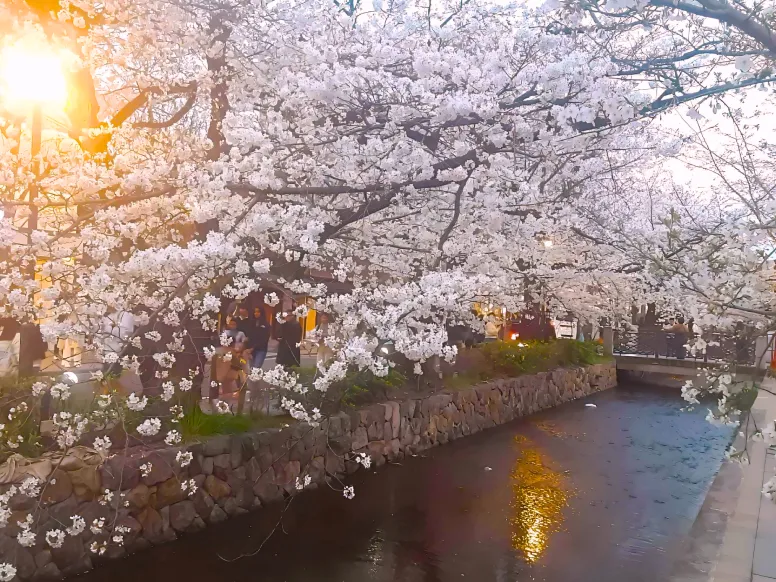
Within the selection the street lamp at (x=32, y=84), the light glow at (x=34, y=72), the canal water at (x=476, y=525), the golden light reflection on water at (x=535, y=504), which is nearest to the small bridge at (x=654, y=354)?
the canal water at (x=476, y=525)

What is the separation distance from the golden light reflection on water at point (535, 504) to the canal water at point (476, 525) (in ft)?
0.08

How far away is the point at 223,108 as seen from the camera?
8.24 m

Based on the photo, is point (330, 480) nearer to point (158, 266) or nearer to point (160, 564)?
point (160, 564)

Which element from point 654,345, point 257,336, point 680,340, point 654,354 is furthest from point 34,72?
point 654,354

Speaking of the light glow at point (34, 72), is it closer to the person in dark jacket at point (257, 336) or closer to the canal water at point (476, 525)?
the person in dark jacket at point (257, 336)

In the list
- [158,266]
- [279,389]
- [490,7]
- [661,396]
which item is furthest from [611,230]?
[661,396]

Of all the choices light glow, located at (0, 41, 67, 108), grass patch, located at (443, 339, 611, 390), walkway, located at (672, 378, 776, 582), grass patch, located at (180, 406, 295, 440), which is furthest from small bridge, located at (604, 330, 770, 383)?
light glow, located at (0, 41, 67, 108)

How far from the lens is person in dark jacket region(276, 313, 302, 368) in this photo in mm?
8992

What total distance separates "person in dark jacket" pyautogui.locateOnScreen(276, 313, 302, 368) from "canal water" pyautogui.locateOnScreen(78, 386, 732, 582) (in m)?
2.16

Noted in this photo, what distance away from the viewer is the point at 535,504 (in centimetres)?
840

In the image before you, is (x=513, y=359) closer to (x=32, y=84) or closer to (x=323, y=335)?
(x=323, y=335)

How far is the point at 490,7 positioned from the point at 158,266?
238 inches

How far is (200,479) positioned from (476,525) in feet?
11.5

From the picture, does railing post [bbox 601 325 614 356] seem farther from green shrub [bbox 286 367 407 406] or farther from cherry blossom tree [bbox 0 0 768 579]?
cherry blossom tree [bbox 0 0 768 579]
